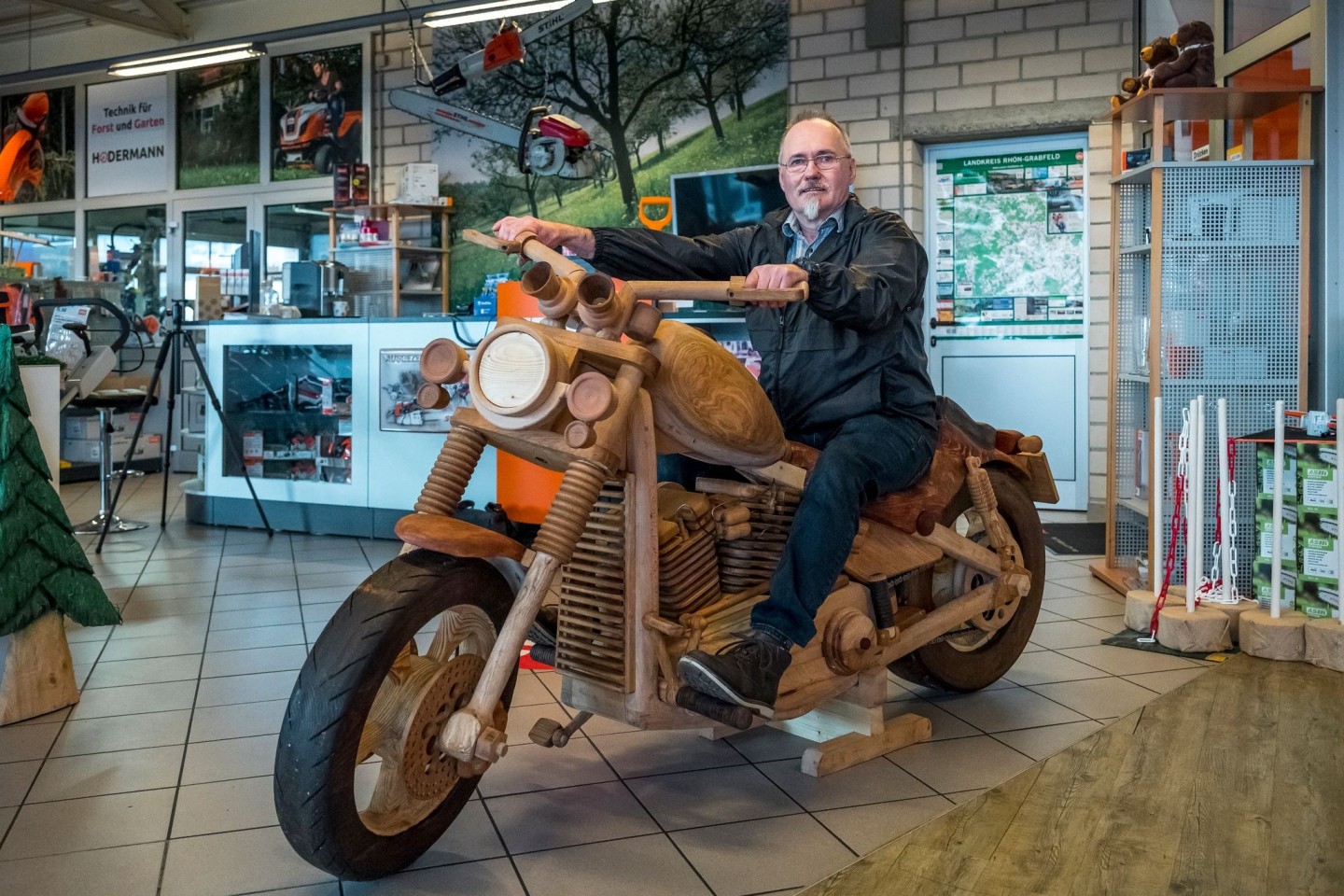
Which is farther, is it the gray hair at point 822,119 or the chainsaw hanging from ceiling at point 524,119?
the chainsaw hanging from ceiling at point 524,119

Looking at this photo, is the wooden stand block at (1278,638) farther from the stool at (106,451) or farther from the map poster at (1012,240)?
the stool at (106,451)

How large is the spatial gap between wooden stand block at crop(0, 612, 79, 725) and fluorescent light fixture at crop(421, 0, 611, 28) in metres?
5.22

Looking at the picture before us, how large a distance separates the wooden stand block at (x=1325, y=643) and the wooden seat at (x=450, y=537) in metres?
2.65

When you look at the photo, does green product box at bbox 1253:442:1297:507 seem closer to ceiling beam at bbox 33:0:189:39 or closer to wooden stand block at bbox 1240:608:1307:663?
wooden stand block at bbox 1240:608:1307:663

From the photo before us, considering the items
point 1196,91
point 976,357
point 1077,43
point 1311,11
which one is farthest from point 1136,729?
point 1077,43

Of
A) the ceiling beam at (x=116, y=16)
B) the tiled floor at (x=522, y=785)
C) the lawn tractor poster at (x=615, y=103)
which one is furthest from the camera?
the ceiling beam at (x=116, y=16)

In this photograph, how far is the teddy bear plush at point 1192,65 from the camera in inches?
170

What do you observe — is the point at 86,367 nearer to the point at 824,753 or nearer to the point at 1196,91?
the point at 824,753

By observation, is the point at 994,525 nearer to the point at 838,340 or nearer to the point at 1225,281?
the point at 838,340

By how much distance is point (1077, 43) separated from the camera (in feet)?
21.9

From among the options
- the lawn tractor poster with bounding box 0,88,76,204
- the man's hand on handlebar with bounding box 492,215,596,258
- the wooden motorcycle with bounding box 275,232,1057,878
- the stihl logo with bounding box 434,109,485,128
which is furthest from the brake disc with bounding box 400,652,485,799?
the lawn tractor poster with bounding box 0,88,76,204

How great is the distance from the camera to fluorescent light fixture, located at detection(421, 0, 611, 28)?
23.5 ft

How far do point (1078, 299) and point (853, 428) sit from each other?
4.98 meters

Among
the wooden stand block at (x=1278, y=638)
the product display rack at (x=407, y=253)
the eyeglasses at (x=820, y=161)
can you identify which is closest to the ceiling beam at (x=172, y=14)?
the product display rack at (x=407, y=253)
